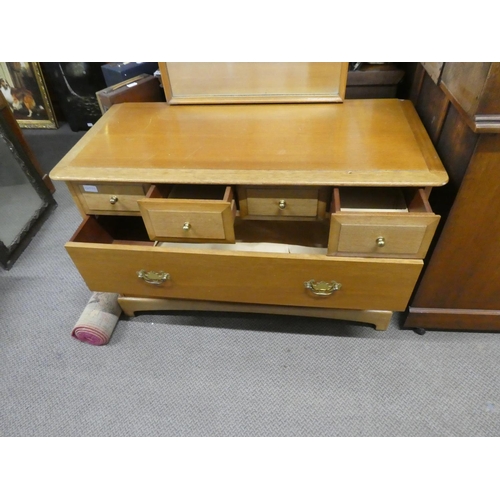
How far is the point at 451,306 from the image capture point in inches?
42.2

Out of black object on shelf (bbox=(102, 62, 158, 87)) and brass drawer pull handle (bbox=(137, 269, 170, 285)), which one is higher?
black object on shelf (bbox=(102, 62, 158, 87))

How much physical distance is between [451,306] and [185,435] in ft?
2.74

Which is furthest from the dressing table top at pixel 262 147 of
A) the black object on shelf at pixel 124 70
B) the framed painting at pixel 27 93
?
the framed painting at pixel 27 93

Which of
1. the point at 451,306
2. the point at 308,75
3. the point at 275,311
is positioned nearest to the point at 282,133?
the point at 308,75

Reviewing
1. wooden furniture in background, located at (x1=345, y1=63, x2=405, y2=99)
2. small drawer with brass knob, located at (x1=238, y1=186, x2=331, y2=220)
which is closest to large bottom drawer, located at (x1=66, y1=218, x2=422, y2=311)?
small drawer with brass knob, located at (x1=238, y1=186, x2=331, y2=220)

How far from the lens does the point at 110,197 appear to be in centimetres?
95

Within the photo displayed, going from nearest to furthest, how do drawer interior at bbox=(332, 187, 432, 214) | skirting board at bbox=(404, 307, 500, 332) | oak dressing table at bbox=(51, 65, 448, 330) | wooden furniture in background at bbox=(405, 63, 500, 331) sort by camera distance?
wooden furniture in background at bbox=(405, 63, 500, 331)
oak dressing table at bbox=(51, 65, 448, 330)
drawer interior at bbox=(332, 187, 432, 214)
skirting board at bbox=(404, 307, 500, 332)

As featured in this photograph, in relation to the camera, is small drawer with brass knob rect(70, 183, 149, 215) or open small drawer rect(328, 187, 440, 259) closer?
open small drawer rect(328, 187, 440, 259)

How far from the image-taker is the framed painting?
202cm

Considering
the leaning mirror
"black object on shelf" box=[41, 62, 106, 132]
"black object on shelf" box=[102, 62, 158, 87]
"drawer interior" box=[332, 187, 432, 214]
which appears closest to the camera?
"drawer interior" box=[332, 187, 432, 214]

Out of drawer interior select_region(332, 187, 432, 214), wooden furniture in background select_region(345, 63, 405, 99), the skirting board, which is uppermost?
wooden furniture in background select_region(345, 63, 405, 99)

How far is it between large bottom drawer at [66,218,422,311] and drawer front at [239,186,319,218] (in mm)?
121

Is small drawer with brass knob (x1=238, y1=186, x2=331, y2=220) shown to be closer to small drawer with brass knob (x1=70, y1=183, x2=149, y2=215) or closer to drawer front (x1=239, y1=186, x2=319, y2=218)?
drawer front (x1=239, y1=186, x2=319, y2=218)

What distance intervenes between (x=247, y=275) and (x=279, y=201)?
200mm
